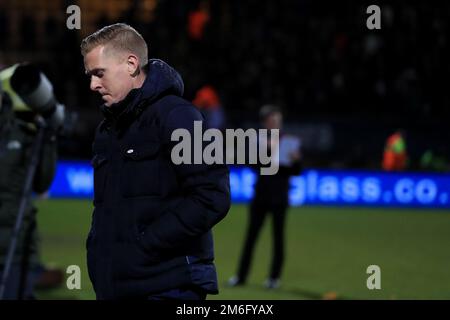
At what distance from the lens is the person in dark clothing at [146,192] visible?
164 inches

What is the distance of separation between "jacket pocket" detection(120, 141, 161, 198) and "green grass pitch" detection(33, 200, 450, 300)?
6078 mm

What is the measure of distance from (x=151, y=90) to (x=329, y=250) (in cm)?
1072

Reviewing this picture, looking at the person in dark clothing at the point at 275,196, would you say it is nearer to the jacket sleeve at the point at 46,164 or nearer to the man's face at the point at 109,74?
the jacket sleeve at the point at 46,164

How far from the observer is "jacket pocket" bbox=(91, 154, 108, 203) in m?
4.34

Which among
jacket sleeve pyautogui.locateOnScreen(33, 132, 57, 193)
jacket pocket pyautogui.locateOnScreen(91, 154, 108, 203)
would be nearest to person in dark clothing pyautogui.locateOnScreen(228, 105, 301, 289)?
jacket sleeve pyautogui.locateOnScreen(33, 132, 57, 193)

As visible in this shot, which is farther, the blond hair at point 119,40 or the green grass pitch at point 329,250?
the green grass pitch at point 329,250

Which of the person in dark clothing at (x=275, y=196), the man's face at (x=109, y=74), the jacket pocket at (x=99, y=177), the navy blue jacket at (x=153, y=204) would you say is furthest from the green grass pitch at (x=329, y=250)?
the man's face at (x=109, y=74)

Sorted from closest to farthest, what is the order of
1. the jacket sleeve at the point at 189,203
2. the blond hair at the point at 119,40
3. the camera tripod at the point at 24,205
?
1. the jacket sleeve at the point at 189,203
2. the blond hair at the point at 119,40
3. the camera tripod at the point at 24,205

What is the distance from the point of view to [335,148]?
2328 cm

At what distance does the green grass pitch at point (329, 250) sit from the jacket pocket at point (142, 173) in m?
6.08

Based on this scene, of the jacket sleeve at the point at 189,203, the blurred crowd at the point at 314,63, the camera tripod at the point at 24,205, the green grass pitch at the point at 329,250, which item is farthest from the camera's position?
the blurred crowd at the point at 314,63

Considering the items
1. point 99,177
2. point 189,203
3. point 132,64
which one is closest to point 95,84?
point 132,64

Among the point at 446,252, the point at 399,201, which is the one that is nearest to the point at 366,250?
the point at 446,252

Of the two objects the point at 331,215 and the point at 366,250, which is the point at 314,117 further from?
the point at 366,250
